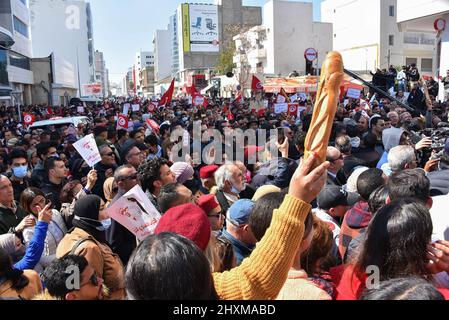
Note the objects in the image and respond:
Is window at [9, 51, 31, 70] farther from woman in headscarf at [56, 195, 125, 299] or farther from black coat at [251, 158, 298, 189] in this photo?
woman in headscarf at [56, 195, 125, 299]

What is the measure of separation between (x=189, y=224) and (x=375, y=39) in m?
55.7

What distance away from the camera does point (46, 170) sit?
5.82 meters

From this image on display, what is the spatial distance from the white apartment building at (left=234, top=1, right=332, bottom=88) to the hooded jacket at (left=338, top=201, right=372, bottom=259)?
55.1 m

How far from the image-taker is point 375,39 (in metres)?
52.3

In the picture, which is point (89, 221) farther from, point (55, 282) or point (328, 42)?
point (328, 42)

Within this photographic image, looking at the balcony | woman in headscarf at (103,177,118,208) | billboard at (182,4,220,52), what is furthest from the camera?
billboard at (182,4,220,52)

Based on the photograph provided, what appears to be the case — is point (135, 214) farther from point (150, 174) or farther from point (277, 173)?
point (277, 173)

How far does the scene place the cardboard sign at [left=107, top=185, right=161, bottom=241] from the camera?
326cm

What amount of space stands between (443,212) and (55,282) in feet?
7.86

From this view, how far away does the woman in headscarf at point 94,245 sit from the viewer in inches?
112

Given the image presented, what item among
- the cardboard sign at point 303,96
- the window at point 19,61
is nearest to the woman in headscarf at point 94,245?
the cardboard sign at point 303,96

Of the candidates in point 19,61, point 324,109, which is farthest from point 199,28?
point 324,109

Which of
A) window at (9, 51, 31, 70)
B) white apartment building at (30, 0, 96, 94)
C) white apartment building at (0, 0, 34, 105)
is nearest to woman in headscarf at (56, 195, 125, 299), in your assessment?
white apartment building at (0, 0, 34, 105)

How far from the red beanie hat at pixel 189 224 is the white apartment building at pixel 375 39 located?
167 ft
